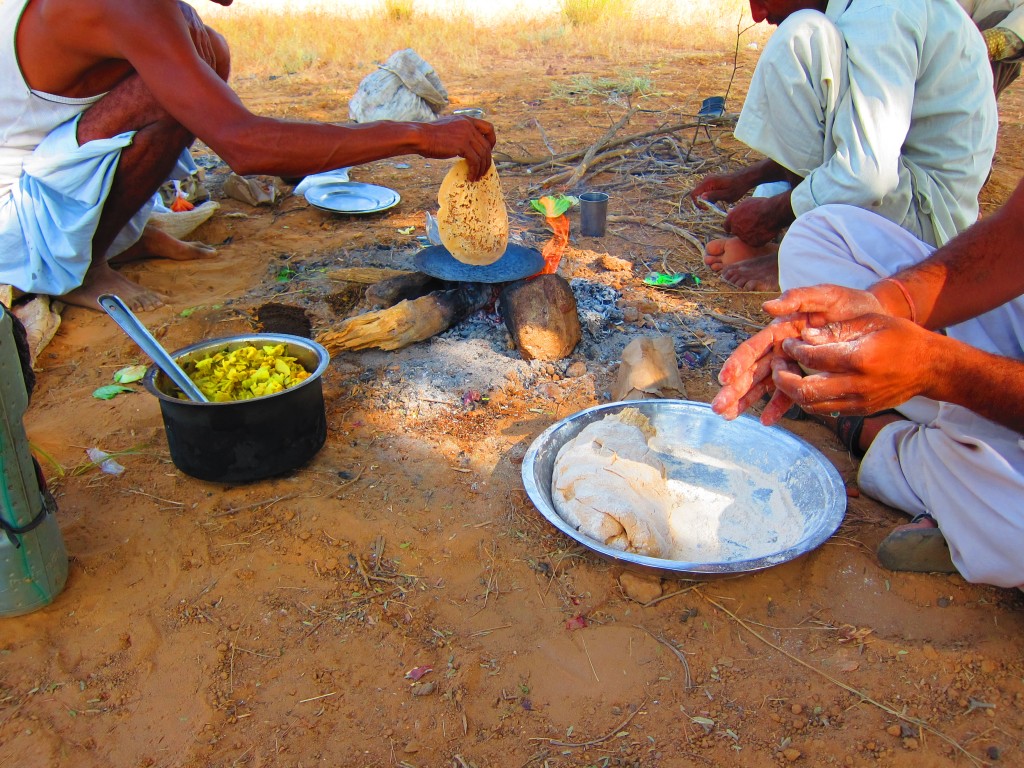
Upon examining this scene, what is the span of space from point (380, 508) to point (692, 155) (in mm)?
4404

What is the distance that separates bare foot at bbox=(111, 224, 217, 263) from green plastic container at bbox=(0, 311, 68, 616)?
2461 mm

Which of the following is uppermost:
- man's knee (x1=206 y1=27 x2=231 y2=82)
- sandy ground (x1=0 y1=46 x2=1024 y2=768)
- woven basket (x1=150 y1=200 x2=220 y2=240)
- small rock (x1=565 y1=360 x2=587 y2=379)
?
man's knee (x1=206 y1=27 x2=231 y2=82)

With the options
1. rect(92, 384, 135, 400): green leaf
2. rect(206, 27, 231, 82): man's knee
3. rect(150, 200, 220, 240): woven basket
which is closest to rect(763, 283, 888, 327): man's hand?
rect(92, 384, 135, 400): green leaf

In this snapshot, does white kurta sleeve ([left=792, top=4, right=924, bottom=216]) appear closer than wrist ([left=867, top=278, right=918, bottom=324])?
No

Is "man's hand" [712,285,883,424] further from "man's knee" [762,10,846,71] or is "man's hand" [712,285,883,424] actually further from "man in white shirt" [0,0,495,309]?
"man in white shirt" [0,0,495,309]

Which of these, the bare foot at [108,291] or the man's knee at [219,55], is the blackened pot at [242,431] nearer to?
the bare foot at [108,291]

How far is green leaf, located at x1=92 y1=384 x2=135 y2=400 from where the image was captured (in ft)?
9.84

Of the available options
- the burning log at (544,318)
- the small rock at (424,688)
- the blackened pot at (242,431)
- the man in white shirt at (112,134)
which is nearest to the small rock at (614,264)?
the burning log at (544,318)

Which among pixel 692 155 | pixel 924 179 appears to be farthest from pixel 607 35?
pixel 924 179

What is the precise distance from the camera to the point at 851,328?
1.59m

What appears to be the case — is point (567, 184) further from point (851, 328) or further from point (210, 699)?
point (210, 699)

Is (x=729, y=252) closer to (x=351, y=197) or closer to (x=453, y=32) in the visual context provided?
(x=351, y=197)

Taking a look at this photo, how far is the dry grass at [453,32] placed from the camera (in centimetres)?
964

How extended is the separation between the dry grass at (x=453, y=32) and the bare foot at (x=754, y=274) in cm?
650
